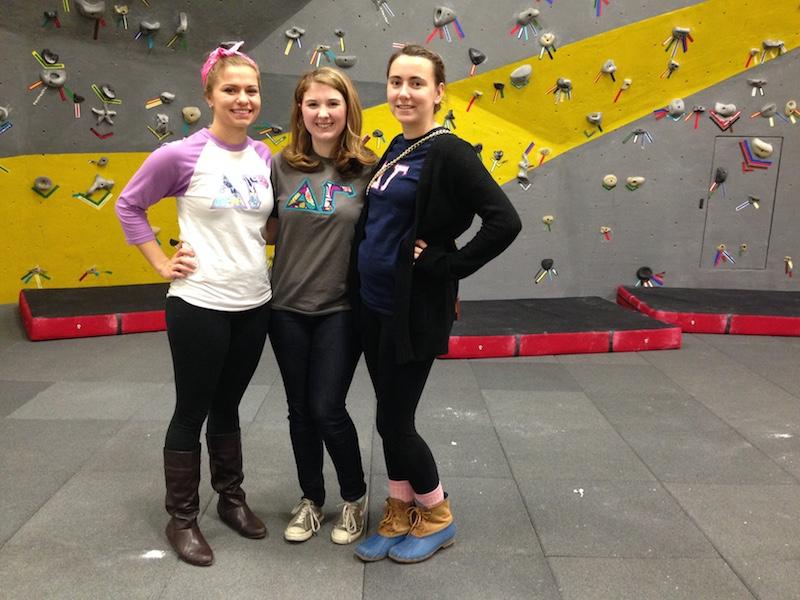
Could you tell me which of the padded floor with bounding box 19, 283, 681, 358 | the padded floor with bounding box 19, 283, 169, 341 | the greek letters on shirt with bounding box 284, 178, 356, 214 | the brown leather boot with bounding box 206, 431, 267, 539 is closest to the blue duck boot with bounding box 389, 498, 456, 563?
the brown leather boot with bounding box 206, 431, 267, 539

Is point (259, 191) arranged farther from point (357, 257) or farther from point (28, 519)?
point (28, 519)

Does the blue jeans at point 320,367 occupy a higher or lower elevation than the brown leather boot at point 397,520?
higher

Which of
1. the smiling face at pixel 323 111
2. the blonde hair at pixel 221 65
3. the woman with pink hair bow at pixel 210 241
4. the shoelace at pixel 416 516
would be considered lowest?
the shoelace at pixel 416 516

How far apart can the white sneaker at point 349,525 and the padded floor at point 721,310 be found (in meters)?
2.98

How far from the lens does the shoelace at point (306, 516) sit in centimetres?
183

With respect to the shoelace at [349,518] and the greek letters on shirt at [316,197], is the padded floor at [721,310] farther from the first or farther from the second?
the greek letters on shirt at [316,197]

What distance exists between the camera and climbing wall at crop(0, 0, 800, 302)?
4.20 metres

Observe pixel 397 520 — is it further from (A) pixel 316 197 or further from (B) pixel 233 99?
(B) pixel 233 99

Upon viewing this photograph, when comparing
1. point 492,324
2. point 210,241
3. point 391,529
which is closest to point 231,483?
point 391,529

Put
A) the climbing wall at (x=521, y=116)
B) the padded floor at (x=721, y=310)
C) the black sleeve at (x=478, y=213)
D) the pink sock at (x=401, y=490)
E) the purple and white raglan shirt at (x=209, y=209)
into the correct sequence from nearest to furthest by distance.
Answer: the black sleeve at (x=478, y=213)
the purple and white raglan shirt at (x=209, y=209)
the pink sock at (x=401, y=490)
the padded floor at (x=721, y=310)
the climbing wall at (x=521, y=116)

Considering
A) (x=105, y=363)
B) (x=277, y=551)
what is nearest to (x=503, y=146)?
(x=105, y=363)

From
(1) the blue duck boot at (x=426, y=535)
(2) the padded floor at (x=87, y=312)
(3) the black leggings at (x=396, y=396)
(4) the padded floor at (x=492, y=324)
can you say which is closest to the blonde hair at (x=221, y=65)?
(3) the black leggings at (x=396, y=396)

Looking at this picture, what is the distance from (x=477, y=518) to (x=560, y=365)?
1.69m

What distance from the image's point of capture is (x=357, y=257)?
1.62m
